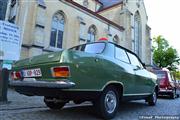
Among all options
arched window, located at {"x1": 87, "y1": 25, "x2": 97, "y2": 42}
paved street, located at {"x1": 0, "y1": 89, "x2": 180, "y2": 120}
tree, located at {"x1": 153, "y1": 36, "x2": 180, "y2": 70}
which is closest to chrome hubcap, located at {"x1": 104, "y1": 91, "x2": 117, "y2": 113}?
paved street, located at {"x1": 0, "y1": 89, "x2": 180, "y2": 120}

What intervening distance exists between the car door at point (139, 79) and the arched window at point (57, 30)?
14.9 meters

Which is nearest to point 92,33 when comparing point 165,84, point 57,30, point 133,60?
point 57,30

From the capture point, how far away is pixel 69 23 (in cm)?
2231

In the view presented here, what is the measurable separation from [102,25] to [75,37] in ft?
15.8

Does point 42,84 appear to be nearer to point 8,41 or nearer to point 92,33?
point 8,41

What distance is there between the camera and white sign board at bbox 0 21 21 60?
715 centimetres

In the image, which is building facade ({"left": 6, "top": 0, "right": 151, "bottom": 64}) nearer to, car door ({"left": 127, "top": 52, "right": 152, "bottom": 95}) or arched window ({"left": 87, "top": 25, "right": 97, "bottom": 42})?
arched window ({"left": 87, "top": 25, "right": 97, "bottom": 42})

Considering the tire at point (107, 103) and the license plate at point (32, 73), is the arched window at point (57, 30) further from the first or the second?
the tire at point (107, 103)

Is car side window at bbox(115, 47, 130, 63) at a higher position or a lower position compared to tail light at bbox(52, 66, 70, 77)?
higher

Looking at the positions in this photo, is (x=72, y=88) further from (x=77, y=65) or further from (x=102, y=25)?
(x=102, y=25)

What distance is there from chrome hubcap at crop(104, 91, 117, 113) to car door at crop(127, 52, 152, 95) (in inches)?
43.3

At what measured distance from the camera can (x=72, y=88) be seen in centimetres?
404

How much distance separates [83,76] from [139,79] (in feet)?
8.58

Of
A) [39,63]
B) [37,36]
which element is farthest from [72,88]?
[37,36]
